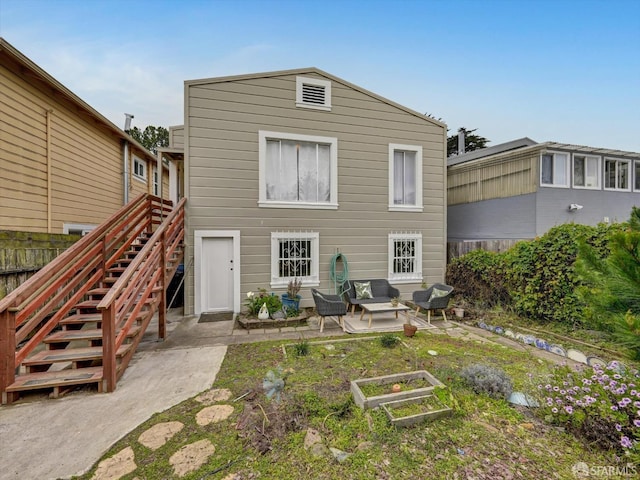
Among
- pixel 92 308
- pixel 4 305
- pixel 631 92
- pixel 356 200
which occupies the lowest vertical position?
pixel 92 308

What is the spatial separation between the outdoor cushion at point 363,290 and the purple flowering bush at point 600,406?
431 cm

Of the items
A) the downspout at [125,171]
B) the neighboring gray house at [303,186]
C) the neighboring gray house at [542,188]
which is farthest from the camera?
the downspout at [125,171]

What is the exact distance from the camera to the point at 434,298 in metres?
6.34

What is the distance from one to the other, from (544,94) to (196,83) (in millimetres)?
14048

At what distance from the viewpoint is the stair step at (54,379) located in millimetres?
3111

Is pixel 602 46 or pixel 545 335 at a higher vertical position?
pixel 602 46

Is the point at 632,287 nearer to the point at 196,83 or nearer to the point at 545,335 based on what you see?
the point at 545,335

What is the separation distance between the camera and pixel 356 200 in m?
7.84

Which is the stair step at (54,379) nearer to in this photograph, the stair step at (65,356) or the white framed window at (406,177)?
the stair step at (65,356)

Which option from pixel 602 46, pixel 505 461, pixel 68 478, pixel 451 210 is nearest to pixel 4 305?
pixel 68 478

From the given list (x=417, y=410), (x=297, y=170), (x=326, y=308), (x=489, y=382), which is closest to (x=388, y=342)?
(x=326, y=308)

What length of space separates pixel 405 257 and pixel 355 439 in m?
6.39

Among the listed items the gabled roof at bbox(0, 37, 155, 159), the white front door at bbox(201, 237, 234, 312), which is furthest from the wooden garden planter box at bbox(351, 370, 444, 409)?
the gabled roof at bbox(0, 37, 155, 159)

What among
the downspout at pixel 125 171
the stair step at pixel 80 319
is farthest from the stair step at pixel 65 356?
the downspout at pixel 125 171
